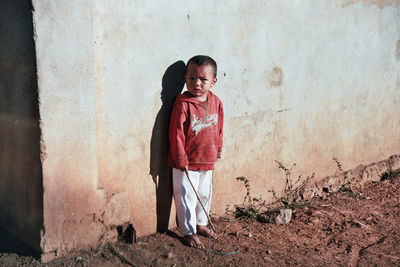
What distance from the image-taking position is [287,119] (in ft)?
13.6

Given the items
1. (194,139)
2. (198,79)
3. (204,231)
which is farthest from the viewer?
(204,231)

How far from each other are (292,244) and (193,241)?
810 millimetres

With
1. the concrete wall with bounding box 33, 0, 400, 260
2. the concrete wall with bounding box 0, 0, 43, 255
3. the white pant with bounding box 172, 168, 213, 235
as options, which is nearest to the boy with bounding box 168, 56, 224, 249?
the white pant with bounding box 172, 168, 213, 235

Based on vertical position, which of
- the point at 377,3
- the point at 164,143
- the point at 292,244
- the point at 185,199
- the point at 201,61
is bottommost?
the point at 292,244

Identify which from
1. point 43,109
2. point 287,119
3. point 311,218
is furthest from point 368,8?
point 43,109

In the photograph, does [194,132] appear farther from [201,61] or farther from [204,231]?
[204,231]

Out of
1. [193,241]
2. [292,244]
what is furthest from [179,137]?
[292,244]

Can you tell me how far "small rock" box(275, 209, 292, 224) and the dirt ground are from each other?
→ 0.16 ft

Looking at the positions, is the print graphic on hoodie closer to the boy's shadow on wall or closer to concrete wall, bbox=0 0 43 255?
the boy's shadow on wall

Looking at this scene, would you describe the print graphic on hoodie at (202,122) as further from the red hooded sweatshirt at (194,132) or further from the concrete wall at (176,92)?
the concrete wall at (176,92)

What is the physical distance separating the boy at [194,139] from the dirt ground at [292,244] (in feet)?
0.64

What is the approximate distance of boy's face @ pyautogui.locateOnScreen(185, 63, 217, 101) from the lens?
3.11 meters

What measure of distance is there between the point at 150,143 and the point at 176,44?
74 cm

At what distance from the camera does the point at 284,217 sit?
3.87 metres
